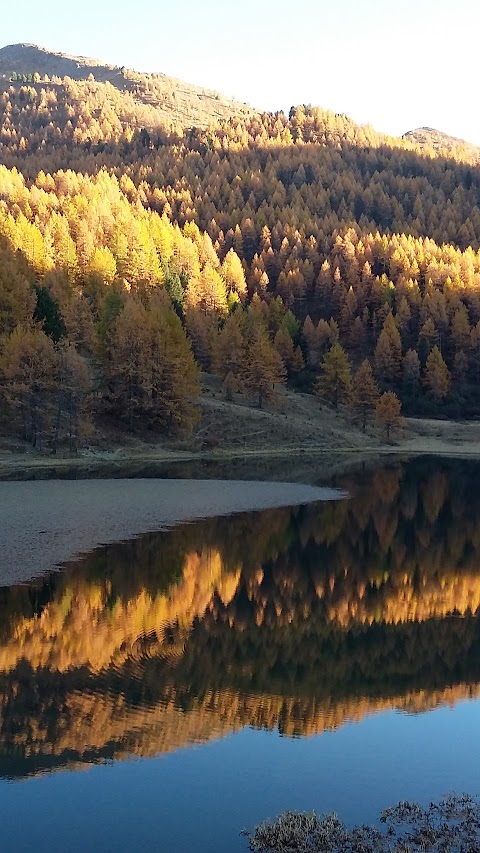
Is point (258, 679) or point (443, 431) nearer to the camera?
point (258, 679)

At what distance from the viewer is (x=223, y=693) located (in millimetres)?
21922

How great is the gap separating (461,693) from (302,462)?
64.7 m

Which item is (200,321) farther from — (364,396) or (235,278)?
(235,278)

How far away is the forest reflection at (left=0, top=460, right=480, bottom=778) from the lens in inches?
785

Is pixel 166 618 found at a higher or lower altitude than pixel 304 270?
lower

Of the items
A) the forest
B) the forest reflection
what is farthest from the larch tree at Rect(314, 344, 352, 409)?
the forest reflection

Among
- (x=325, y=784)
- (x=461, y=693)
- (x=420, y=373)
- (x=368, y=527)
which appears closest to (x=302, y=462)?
(x=368, y=527)

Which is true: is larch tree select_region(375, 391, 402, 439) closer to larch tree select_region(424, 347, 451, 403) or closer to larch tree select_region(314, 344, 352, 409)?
larch tree select_region(314, 344, 352, 409)

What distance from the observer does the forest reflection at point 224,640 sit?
19.9 metres

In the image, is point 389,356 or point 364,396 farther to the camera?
point 389,356

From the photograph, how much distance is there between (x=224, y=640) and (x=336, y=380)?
91295 mm

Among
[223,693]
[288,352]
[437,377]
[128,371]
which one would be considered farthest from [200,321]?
[223,693]

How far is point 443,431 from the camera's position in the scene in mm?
116125

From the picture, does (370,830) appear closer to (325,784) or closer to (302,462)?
(325,784)
